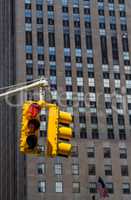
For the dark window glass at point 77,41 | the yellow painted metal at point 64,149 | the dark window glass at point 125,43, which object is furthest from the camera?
the dark window glass at point 125,43

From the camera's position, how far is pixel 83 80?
5320 inches

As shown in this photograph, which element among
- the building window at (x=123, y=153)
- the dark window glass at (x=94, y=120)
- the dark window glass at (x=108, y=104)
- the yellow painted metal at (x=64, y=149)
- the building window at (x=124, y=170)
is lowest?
the yellow painted metal at (x=64, y=149)

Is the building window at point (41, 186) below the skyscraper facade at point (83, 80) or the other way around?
below

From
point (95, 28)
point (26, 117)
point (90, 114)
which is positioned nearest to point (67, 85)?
point (90, 114)

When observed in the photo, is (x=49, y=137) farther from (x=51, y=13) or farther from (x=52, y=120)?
(x=51, y=13)

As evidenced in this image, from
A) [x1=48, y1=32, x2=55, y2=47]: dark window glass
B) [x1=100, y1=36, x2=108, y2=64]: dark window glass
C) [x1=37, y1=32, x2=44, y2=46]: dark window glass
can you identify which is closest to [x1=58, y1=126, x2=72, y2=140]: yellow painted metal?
[x1=37, y1=32, x2=44, y2=46]: dark window glass

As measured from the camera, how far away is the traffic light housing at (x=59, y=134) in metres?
15.1

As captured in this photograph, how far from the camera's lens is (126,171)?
12675 centimetres

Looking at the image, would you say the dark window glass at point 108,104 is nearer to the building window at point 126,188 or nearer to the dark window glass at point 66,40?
the dark window glass at point 66,40

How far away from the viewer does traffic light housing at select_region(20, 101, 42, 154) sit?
50.9 feet

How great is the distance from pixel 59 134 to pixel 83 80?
394 feet

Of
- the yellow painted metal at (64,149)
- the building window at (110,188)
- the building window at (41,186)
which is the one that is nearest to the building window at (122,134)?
the building window at (110,188)

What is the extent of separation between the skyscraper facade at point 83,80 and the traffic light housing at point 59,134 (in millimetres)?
105193

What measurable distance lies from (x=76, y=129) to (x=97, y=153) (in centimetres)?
Answer: 750
